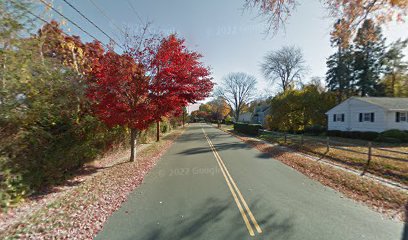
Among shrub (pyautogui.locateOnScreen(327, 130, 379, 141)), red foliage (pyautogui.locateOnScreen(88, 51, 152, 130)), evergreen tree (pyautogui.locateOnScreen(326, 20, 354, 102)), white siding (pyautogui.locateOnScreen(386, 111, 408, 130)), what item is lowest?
shrub (pyautogui.locateOnScreen(327, 130, 379, 141))

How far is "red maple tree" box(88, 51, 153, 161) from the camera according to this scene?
9.05m

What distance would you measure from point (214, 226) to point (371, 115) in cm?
2553

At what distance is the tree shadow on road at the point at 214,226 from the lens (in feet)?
12.9

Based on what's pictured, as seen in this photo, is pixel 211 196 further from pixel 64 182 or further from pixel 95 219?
pixel 64 182

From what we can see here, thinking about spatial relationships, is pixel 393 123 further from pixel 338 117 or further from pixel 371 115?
pixel 338 117

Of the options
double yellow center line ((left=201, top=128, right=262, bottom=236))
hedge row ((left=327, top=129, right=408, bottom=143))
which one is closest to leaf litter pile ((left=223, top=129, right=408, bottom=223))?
double yellow center line ((left=201, top=128, right=262, bottom=236))

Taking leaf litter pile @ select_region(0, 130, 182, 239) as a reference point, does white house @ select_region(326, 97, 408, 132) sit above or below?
above

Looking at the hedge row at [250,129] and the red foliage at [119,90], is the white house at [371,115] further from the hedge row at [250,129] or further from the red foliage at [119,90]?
the red foliage at [119,90]

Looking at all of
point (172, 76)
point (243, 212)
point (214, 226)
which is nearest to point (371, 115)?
point (172, 76)

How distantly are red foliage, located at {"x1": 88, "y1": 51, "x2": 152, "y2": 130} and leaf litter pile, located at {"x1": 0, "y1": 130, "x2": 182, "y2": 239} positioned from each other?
9.12ft

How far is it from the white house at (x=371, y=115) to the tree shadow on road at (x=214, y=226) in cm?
2306

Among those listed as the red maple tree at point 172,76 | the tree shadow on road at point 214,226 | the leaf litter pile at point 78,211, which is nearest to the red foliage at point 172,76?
the red maple tree at point 172,76

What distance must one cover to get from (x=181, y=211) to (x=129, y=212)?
1286mm

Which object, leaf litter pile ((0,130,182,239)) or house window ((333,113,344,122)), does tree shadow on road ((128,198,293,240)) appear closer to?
leaf litter pile ((0,130,182,239))
